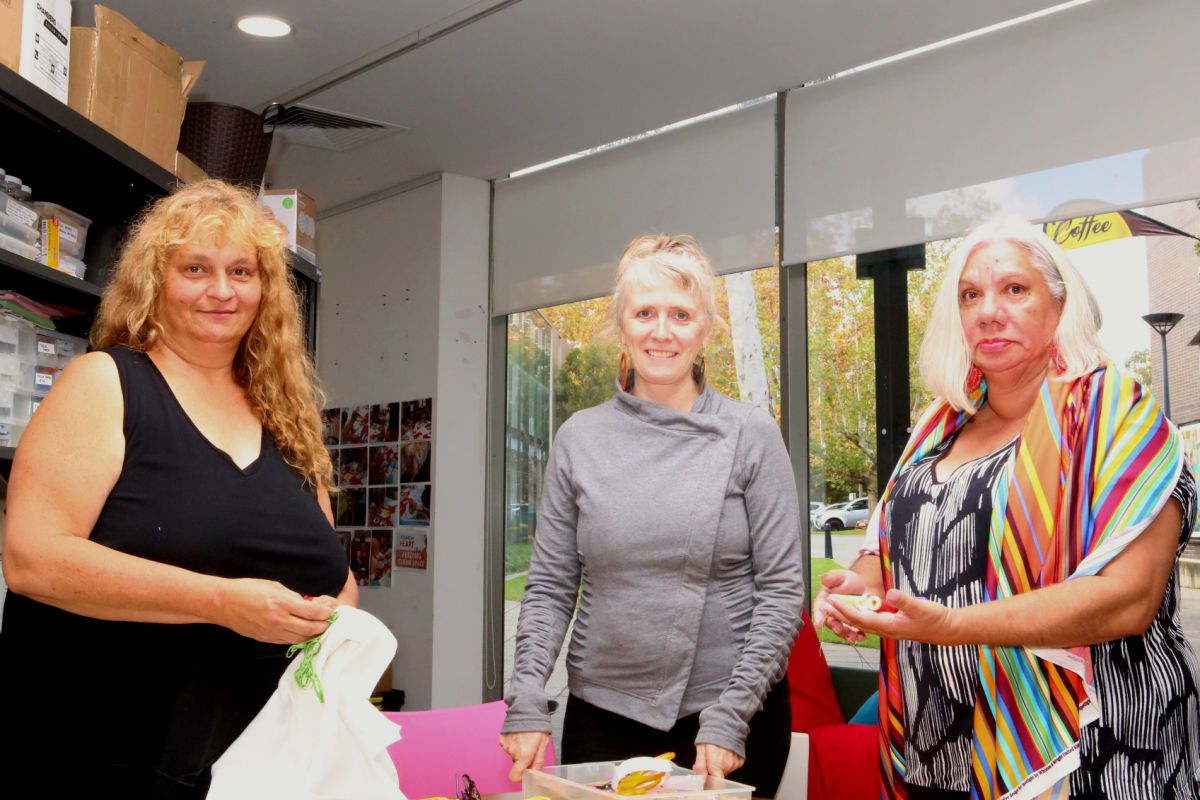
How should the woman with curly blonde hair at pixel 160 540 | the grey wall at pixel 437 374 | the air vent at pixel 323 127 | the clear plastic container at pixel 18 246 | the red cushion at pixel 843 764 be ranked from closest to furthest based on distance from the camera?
the woman with curly blonde hair at pixel 160 540
the clear plastic container at pixel 18 246
the red cushion at pixel 843 764
the air vent at pixel 323 127
the grey wall at pixel 437 374

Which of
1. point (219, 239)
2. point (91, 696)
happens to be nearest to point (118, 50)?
point (219, 239)

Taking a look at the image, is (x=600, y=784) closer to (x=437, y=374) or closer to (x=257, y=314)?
(x=257, y=314)

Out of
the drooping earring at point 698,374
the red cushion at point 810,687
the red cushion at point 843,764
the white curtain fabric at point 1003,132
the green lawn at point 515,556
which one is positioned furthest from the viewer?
the green lawn at point 515,556

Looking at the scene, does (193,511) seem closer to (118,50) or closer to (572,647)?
(572,647)

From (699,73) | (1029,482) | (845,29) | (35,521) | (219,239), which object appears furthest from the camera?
(699,73)

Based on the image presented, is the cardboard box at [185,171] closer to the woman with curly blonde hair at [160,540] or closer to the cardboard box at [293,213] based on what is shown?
the cardboard box at [293,213]

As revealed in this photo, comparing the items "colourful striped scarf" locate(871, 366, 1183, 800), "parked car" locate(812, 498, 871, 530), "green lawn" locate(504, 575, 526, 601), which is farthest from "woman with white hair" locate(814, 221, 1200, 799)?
"green lawn" locate(504, 575, 526, 601)

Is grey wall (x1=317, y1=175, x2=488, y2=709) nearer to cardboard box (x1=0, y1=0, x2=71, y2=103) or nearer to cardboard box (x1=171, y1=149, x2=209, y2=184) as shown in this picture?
cardboard box (x1=171, y1=149, x2=209, y2=184)

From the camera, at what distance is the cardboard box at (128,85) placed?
2.19 m

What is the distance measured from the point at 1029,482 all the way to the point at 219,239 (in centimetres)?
123

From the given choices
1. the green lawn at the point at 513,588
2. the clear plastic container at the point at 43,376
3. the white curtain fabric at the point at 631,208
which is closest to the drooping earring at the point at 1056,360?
the clear plastic container at the point at 43,376

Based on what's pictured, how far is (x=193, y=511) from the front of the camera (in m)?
1.37

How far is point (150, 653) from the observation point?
135 centimetres

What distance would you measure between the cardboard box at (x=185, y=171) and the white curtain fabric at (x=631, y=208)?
2169 mm
